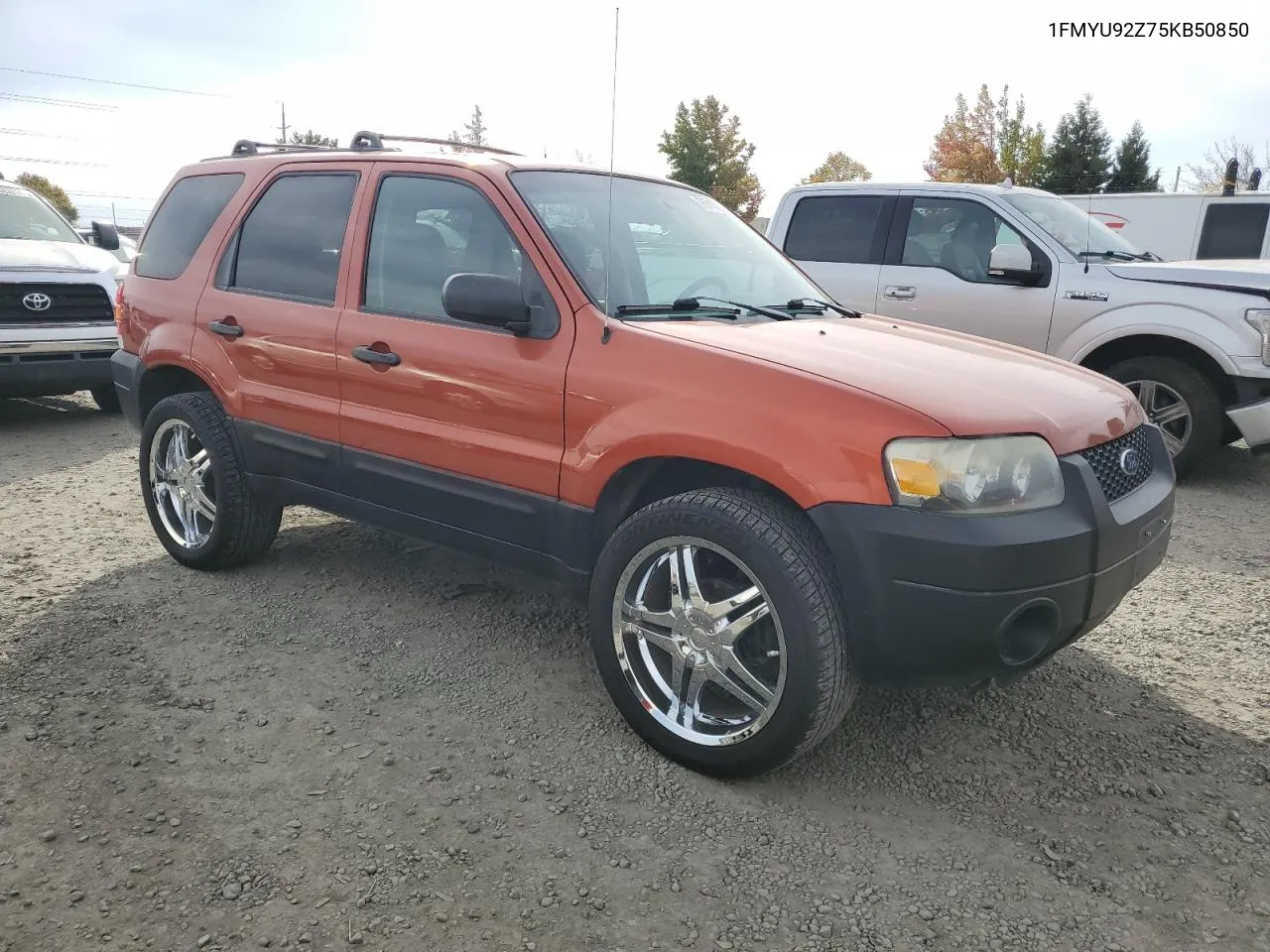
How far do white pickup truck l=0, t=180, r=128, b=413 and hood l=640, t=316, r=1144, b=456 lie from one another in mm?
6206

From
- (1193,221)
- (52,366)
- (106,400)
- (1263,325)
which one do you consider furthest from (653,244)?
(1193,221)

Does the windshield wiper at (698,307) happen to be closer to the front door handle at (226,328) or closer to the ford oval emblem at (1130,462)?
the ford oval emblem at (1130,462)

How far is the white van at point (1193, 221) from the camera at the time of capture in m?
13.4

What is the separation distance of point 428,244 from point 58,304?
18.6ft

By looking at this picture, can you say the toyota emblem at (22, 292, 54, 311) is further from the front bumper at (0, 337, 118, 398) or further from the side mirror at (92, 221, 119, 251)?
the side mirror at (92, 221, 119, 251)

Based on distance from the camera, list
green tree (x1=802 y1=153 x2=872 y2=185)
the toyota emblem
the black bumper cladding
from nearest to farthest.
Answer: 1. the black bumper cladding
2. the toyota emblem
3. green tree (x1=802 y1=153 x2=872 y2=185)

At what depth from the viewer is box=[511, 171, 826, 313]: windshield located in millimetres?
3328

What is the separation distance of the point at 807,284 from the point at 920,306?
331 cm

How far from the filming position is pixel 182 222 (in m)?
4.57

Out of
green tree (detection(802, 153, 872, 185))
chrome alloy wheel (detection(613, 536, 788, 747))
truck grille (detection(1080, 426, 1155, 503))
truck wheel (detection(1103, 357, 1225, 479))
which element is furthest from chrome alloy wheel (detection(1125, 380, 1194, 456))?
green tree (detection(802, 153, 872, 185))

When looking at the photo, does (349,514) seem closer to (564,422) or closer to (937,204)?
(564,422)

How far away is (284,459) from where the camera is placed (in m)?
4.04

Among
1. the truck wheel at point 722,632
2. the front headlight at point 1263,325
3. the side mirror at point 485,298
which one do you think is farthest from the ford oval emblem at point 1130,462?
the front headlight at point 1263,325

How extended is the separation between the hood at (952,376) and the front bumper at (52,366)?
20.9ft
